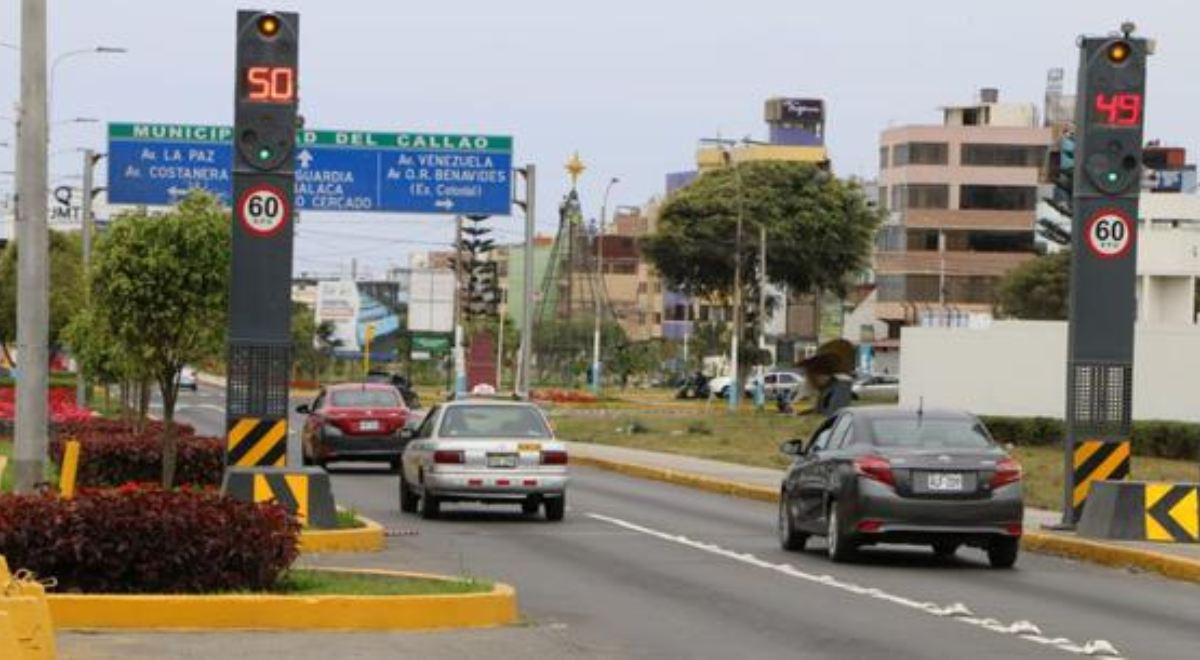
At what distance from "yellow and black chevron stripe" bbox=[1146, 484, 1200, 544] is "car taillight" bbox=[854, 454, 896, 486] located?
12.4 feet

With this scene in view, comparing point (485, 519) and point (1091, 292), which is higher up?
point (1091, 292)

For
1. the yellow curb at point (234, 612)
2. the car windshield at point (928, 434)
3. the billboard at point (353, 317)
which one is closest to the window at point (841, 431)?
the car windshield at point (928, 434)

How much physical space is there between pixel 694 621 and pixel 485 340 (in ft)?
224

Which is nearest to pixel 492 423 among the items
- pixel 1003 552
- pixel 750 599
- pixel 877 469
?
pixel 877 469

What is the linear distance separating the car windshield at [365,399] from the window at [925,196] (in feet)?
278

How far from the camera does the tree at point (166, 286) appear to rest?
1113 inches

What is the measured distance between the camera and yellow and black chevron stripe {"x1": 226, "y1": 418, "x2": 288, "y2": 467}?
887 inches

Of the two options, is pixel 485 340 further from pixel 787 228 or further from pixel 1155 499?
pixel 1155 499

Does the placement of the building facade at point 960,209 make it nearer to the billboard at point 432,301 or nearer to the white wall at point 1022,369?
the billboard at point 432,301

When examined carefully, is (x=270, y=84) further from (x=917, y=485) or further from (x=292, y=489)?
(x=917, y=485)

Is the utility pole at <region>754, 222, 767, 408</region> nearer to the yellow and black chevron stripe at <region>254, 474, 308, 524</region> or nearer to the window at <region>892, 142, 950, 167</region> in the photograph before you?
the window at <region>892, 142, 950, 167</region>

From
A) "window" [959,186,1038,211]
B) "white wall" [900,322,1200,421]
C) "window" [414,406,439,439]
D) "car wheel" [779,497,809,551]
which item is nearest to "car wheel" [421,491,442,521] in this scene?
"window" [414,406,439,439]

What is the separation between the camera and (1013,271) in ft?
349

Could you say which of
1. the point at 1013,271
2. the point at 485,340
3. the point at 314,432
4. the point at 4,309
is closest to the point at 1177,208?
the point at 1013,271
